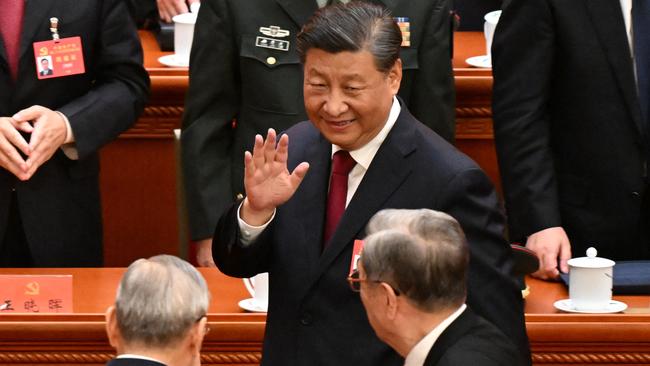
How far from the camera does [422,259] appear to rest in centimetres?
227

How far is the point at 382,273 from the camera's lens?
2.29 metres

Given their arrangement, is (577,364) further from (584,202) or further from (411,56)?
(411,56)

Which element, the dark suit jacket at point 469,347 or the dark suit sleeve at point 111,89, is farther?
the dark suit sleeve at point 111,89

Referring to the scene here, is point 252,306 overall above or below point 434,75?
below

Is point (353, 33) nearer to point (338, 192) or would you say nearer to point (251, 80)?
point (338, 192)

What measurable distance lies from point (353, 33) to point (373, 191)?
0.28 m

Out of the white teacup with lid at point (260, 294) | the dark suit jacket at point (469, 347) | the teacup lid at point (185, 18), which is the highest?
the teacup lid at point (185, 18)

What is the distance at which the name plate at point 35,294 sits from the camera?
10.3ft

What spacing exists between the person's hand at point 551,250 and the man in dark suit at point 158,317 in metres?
1.29

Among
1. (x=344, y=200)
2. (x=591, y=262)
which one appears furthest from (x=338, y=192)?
(x=591, y=262)

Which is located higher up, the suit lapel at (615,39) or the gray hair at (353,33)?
the gray hair at (353,33)

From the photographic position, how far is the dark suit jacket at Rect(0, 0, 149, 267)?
354cm

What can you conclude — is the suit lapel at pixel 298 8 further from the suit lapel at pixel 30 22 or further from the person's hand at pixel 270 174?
the person's hand at pixel 270 174

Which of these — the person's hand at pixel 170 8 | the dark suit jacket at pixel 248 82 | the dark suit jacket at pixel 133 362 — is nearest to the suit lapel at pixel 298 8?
the dark suit jacket at pixel 248 82
